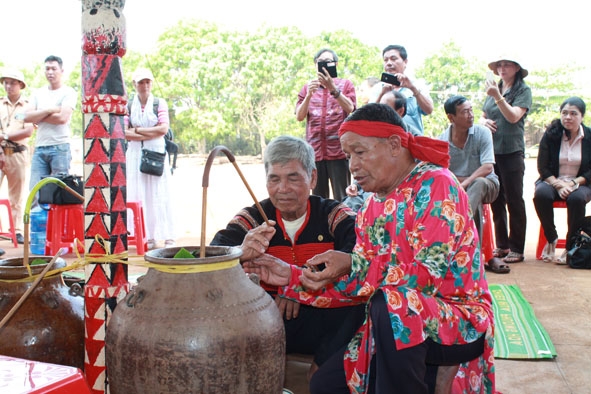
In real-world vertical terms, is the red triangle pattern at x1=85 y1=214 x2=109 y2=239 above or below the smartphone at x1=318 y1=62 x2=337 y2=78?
below

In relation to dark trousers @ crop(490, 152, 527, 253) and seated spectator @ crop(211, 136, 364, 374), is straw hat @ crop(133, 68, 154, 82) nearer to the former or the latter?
dark trousers @ crop(490, 152, 527, 253)

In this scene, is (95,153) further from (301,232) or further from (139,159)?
(139,159)

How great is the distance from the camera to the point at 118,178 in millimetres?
2305

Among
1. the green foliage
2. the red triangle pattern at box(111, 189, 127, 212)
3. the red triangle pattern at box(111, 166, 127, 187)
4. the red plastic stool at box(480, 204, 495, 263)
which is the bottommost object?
the red plastic stool at box(480, 204, 495, 263)

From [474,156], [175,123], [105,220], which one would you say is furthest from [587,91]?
[105,220]

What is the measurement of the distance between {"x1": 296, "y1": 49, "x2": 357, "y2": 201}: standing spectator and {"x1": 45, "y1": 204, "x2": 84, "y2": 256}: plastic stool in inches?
94.6

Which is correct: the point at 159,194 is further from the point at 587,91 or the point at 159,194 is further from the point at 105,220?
the point at 587,91

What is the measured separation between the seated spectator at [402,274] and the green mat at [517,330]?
1.24m

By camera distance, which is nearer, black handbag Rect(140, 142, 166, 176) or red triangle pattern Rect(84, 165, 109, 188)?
red triangle pattern Rect(84, 165, 109, 188)

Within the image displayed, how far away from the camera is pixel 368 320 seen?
92.5 inches

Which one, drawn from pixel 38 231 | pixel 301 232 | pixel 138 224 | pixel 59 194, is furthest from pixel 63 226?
pixel 301 232

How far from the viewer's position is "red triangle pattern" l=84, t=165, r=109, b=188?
7.40ft

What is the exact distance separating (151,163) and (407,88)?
2.79m

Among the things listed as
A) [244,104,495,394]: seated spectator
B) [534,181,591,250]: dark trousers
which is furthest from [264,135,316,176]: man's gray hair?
[534,181,591,250]: dark trousers
